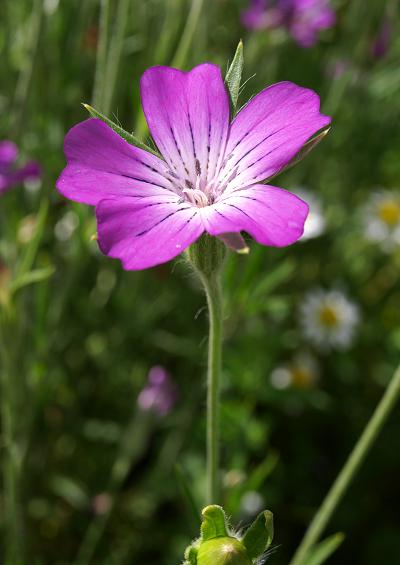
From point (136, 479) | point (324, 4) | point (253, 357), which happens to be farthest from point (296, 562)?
point (324, 4)

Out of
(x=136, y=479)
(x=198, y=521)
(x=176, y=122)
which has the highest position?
(x=176, y=122)

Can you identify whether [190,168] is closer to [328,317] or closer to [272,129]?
[272,129]

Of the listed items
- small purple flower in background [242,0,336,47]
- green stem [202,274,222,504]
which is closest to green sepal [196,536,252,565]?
green stem [202,274,222,504]

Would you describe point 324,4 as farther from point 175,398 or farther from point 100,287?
point 175,398

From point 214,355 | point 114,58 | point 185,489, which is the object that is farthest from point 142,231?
point 114,58

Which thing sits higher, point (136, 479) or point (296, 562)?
point (296, 562)

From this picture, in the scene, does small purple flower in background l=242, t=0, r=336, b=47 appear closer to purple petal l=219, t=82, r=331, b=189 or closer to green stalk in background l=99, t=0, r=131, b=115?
green stalk in background l=99, t=0, r=131, b=115
